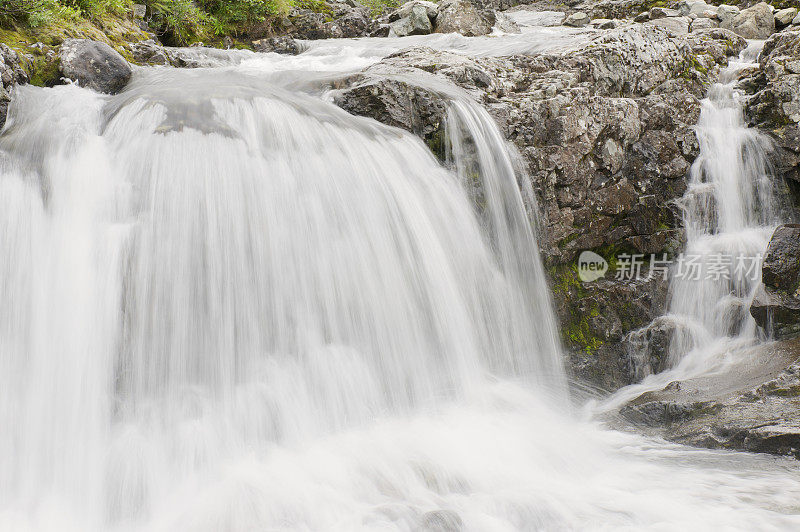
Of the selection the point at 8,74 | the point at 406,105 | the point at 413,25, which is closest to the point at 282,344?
the point at 406,105

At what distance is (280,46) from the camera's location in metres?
11.9

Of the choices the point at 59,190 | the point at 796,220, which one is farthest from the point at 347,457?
the point at 796,220

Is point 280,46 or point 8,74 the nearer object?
point 8,74

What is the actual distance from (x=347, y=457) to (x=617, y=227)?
3.83 metres

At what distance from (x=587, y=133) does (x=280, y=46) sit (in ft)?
25.2

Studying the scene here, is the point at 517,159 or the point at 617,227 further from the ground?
the point at 517,159

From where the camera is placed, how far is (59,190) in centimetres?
433

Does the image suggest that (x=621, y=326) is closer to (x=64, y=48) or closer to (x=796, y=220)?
(x=796, y=220)

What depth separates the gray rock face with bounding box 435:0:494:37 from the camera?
44.5 feet

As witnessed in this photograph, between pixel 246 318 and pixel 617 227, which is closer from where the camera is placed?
pixel 246 318

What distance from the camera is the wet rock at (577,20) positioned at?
16438 mm

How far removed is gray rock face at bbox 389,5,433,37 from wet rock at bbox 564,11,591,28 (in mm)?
5025

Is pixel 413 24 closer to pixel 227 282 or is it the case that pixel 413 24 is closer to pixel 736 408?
pixel 227 282

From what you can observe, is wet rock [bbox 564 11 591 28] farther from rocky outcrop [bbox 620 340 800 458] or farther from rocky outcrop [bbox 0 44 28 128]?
rocky outcrop [bbox 0 44 28 128]
